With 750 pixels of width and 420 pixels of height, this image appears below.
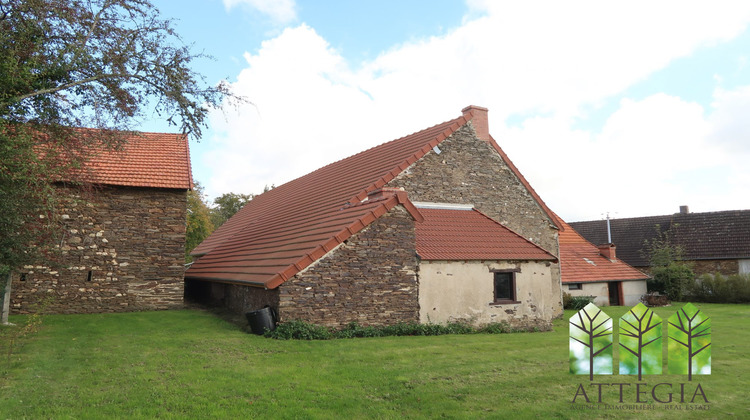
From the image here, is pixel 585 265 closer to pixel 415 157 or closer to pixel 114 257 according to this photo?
pixel 415 157

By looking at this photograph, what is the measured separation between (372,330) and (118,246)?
33.8 feet

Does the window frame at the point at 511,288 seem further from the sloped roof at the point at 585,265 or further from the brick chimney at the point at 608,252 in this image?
the brick chimney at the point at 608,252

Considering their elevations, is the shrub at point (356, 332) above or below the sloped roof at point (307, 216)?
below

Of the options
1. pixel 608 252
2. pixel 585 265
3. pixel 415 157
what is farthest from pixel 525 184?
pixel 608 252

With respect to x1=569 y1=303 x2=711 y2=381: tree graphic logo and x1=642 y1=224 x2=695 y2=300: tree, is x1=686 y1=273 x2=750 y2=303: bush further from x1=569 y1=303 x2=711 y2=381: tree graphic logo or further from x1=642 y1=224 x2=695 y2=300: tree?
x1=569 y1=303 x2=711 y2=381: tree graphic logo

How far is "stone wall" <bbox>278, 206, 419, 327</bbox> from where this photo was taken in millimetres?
11789

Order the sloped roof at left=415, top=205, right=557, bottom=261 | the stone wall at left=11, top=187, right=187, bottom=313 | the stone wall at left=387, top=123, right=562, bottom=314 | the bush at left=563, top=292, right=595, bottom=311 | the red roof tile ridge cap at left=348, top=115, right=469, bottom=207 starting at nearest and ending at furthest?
the sloped roof at left=415, top=205, right=557, bottom=261
the red roof tile ridge cap at left=348, top=115, right=469, bottom=207
the stone wall at left=11, top=187, right=187, bottom=313
the stone wall at left=387, top=123, right=562, bottom=314
the bush at left=563, top=292, right=595, bottom=311

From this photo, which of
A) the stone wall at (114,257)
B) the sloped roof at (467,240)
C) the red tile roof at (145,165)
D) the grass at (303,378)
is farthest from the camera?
the red tile roof at (145,165)

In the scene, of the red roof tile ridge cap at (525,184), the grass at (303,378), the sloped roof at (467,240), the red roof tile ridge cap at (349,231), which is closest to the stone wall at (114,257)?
the grass at (303,378)

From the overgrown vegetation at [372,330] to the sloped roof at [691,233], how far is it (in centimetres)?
2618

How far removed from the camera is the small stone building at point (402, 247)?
12156 mm

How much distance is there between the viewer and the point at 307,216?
16.9 meters

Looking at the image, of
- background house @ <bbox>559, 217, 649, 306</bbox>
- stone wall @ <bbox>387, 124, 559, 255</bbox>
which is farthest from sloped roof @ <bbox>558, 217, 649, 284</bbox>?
stone wall @ <bbox>387, 124, 559, 255</bbox>

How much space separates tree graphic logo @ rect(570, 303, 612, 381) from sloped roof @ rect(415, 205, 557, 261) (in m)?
6.15
